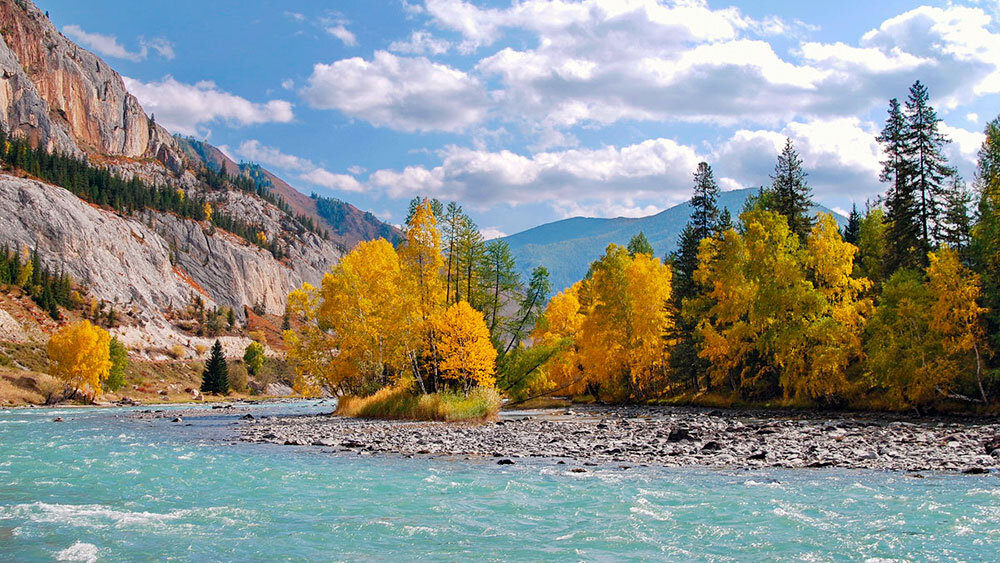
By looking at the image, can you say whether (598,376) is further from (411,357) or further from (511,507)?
(511,507)

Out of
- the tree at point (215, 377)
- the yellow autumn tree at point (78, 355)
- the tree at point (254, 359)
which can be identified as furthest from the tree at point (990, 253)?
the tree at point (254, 359)

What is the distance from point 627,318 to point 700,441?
27730mm

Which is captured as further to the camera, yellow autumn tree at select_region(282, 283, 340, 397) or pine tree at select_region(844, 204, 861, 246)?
pine tree at select_region(844, 204, 861, 246)

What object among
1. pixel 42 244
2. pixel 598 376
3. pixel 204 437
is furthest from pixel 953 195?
pixel 42 244

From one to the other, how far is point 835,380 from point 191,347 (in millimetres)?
144376

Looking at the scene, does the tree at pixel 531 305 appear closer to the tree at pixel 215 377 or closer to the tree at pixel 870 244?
the tree at pixel 870 244

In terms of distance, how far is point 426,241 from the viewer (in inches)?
1618

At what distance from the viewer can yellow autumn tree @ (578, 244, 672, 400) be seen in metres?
51.8

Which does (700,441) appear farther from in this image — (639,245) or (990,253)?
(639,245)

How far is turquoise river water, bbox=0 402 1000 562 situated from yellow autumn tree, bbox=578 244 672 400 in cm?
3289

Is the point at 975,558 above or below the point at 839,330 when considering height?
below

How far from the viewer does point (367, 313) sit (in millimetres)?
41375

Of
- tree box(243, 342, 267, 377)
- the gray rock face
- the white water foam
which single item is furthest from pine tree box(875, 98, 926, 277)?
the gray rock face

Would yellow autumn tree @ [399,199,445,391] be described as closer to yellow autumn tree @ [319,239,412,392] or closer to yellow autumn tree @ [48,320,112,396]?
yellow autumn tree @ [319,239,412,392]
